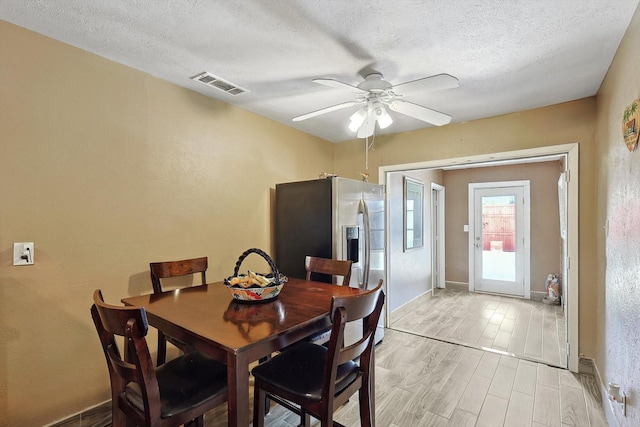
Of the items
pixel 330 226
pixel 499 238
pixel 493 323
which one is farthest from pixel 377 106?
pixel 499 238

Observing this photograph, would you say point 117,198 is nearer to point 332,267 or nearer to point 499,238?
point 332,267

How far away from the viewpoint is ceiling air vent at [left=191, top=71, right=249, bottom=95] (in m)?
2.22

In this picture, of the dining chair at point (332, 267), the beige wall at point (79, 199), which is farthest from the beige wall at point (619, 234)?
the beige wall at point (79, 199)

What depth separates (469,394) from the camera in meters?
2.32

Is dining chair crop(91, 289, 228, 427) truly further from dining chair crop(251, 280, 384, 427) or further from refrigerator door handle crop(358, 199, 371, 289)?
refrigerator door handle crop(358, 199, 371, 289)

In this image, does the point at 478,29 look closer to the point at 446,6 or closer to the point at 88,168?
the point at 446,6

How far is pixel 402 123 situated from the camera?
3.27 meters

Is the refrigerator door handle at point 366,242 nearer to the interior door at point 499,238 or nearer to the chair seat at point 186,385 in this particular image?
the chair seat at point 186,385

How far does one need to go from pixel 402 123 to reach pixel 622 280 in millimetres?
2230

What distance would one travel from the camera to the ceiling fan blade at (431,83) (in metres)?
1.67

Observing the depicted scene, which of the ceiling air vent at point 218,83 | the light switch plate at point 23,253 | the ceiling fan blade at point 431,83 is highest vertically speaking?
the ceiling air vent at point 218,83

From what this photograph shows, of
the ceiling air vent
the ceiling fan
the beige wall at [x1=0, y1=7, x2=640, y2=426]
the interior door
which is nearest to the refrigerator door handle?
the ceiling fan

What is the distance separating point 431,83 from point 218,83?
5.19 feet

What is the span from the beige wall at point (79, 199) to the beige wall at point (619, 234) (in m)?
2.74
